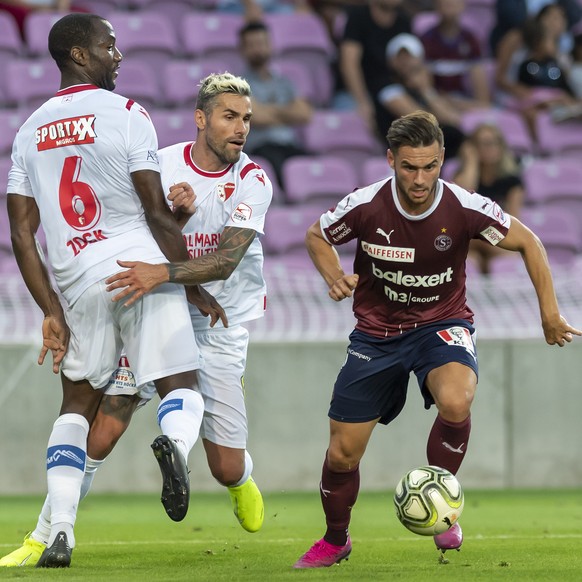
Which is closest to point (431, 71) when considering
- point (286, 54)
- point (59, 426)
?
point (286, 54)

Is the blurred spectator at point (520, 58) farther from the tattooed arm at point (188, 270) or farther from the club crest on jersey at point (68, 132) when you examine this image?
the club crest on jersey at point (68, 132)

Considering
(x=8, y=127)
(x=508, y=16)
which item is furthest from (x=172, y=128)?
(x=508, y=16)

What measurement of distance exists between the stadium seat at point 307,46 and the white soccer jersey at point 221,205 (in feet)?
24.5

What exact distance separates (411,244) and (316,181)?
6.03m

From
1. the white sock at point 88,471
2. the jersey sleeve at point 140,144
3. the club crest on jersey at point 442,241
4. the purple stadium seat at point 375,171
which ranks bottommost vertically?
the white sock at point 88,471

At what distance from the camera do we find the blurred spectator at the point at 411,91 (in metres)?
12.2

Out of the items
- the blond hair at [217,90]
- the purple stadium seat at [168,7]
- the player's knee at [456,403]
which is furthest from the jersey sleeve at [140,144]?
the purple stadium seat at [168,7]

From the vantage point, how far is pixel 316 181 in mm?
11664

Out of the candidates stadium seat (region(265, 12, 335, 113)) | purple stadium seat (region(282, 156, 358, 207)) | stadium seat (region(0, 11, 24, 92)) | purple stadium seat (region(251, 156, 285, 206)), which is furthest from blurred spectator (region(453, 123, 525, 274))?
stadium seat (region(0, 11, 24, 92))

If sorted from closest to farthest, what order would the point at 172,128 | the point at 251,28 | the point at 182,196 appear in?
the point at 182,196
the point at 172,128
the point at 251,28

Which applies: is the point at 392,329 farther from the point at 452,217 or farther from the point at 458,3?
the point at 458,3

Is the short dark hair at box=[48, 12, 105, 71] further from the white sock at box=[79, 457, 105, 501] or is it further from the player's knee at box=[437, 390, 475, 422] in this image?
the player's knee at box=[437, 390, 475, 422]

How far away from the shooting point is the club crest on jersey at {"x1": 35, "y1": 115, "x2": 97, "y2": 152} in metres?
5.25

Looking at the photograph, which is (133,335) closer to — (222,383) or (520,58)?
(222,383)
